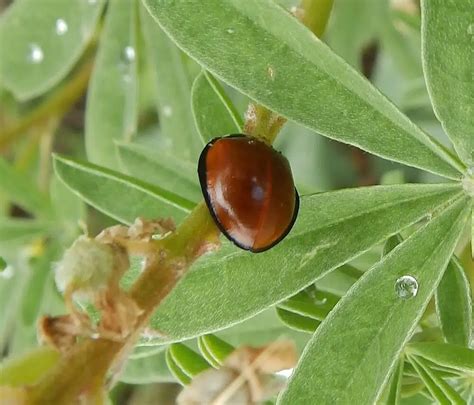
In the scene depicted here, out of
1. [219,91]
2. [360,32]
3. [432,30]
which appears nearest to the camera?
[432,30]

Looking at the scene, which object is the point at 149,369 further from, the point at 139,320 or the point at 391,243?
the point at 139,320

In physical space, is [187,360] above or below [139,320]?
below

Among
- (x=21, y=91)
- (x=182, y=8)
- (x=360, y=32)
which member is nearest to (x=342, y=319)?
(x=182, y=8)

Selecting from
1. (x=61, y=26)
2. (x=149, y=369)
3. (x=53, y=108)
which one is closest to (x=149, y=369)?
(x=149, y=369)

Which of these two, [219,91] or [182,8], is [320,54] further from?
[219,91]

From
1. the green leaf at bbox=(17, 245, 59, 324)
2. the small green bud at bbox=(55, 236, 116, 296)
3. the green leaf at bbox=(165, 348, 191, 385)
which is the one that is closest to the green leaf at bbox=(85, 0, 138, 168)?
the green leaf at bbox=(17, 245, 59, 324)

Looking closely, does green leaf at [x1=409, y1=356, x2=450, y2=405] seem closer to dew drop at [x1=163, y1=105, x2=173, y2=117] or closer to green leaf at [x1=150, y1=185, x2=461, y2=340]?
green leaf at [x1=150, y1=185, x2=461, y2=340]
